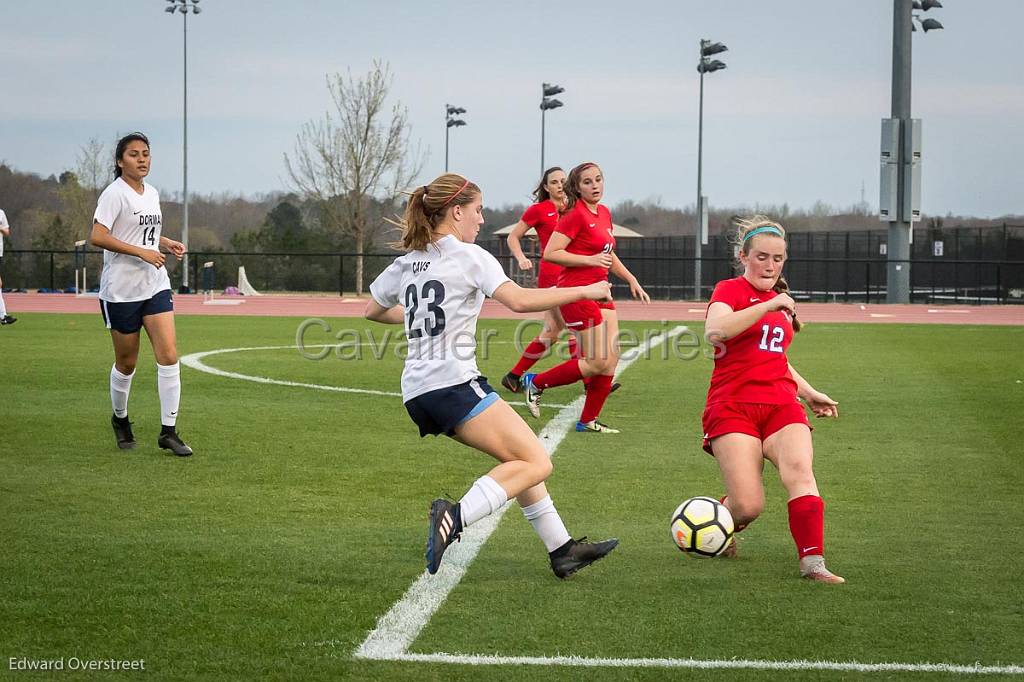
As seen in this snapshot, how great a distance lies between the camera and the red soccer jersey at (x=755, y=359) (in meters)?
5.60

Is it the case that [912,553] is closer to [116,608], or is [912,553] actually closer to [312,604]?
[312,604]

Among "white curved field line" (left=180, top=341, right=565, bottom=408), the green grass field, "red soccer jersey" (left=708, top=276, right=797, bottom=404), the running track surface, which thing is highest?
"red soccer jersey" (left=708, top=276, right=797, bottom=404)

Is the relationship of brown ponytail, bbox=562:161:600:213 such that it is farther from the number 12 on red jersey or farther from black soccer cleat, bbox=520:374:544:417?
the number 12 on red jersey

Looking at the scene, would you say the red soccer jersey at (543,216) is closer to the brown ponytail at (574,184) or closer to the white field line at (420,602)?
the brown ponytail at (574,184)

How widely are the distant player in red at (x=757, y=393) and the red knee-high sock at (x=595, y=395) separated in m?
3.54

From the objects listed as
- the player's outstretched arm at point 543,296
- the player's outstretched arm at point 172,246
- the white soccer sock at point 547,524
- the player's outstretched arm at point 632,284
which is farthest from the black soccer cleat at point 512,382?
the player's outstretched arm at point 543,296

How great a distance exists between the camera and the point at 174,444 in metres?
8.11

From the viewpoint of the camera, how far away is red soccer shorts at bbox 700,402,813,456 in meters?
5.51

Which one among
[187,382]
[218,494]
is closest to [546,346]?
[187,382]

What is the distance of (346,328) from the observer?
22641 mm

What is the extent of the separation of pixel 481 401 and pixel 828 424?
5.52 metres

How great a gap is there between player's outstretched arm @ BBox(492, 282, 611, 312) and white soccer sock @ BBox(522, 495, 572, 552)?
858 millimetres

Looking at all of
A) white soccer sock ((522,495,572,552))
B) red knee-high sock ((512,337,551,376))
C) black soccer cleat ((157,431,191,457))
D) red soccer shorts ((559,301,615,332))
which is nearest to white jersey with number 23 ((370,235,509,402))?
white soccer sock ((522,495,572,552))

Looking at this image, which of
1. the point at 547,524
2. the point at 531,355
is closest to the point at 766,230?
the point at 547,524
